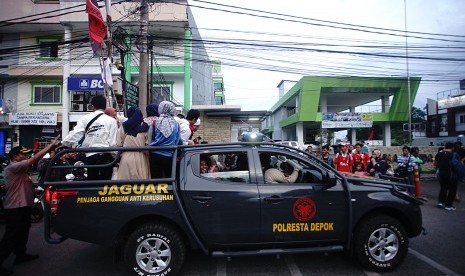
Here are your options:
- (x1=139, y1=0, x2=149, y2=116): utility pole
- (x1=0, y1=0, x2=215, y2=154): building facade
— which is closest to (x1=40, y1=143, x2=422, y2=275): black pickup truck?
(x1=139, y1=0, x2=149, y2=116): utility pole

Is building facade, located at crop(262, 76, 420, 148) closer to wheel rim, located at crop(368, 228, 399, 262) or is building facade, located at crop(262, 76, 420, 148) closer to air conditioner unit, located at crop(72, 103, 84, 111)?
air conditioner unit, located at crop(72, 103, 84, 111)

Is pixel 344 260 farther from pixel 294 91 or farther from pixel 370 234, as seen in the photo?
pixel 294 91

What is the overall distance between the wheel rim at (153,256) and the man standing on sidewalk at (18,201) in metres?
1.84

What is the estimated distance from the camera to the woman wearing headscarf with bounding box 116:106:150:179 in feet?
13.4

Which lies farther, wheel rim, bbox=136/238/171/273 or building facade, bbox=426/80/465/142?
building facade, bbox=426/80/465/142

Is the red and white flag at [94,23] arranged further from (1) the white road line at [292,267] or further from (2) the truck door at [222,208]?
(1) the white road line at [292,267]

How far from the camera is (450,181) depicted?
26.2ft

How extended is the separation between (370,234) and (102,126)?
160 inches

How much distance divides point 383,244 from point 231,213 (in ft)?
6.81

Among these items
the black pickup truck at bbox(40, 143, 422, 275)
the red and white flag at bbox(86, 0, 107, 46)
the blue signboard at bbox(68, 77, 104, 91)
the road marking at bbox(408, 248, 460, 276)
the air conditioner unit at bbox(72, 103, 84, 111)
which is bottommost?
the road marking at bbox(408, 248, 460, 276)

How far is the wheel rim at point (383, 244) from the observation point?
4.11m

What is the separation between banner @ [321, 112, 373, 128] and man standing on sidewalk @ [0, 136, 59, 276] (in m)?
23.9

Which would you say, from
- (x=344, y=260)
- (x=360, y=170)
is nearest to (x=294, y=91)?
(x=360, y=170)

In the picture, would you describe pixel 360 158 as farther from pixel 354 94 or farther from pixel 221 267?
pixel 354 94
